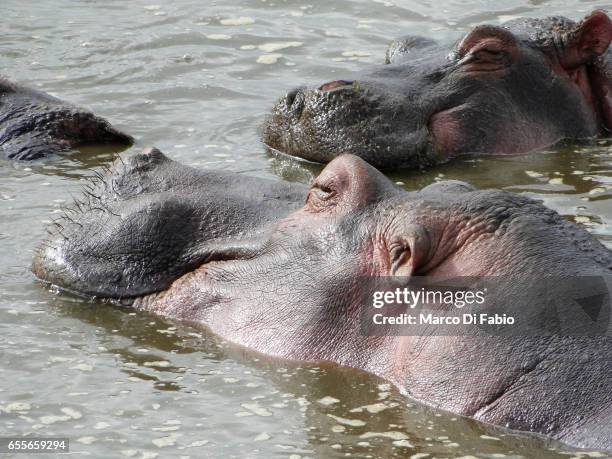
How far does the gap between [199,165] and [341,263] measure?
13.9 ft

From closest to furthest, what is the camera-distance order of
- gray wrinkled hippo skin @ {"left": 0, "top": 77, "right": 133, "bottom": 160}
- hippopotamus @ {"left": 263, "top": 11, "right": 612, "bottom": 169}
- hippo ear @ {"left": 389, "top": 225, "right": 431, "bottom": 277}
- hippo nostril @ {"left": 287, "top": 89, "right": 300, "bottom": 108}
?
hippo ear @ {"left": 389, "top": 225, "right": 431, "bottom": 277}
hippopotamus @ {"left": 263, "top": 11, "right": 612, "bottom": 169}
hippo nostril @ {"left": 287, "top": 89, "right": 300, "bottom": 108}
gray wrinkled hippo skin @ {"left": 0, "top": 77, "right": 133, "bottom": 160}

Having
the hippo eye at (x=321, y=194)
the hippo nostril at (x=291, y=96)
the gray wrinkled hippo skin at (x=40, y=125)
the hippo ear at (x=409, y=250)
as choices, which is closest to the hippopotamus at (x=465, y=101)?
the hippo nostril at (x=291, y=96)

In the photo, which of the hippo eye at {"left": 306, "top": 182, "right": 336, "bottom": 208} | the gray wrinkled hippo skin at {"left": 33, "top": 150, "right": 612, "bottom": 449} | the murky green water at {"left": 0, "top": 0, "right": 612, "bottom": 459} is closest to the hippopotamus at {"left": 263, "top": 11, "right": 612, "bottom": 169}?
the murky green water at {"left": 0, "top": 0, "right": 612, "bottom": 459}

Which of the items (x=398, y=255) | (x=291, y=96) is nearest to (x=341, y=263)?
(x=398, y=255)

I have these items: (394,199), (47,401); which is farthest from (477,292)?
(47,401)

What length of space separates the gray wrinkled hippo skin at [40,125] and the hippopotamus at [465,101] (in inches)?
51.3

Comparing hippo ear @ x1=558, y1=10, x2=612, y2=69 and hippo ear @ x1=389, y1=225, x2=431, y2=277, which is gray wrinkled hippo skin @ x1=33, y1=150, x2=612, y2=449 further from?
hippo ear @ x1=558, y1=10, x2=612, y2=69

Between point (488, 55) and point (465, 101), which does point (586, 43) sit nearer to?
point (488, 55)

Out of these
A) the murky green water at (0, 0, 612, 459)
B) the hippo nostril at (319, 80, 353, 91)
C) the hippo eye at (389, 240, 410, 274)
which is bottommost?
the murky green water at (0, 0, 612, 459)

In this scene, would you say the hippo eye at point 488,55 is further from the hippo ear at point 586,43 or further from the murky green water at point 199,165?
the murky green water at point 199,165

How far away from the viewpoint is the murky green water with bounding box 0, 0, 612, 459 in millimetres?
5219

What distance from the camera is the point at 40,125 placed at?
9.58 metres

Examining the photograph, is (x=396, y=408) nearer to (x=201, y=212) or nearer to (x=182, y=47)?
(x=201, y=212)

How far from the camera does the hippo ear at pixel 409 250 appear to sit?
505cm
